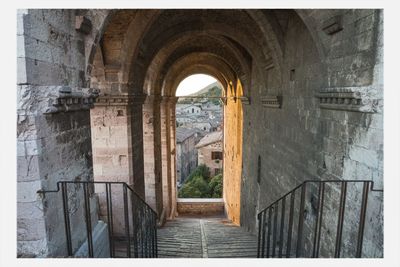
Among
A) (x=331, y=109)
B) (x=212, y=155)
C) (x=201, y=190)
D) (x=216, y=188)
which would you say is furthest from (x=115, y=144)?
(x=212, y=155)

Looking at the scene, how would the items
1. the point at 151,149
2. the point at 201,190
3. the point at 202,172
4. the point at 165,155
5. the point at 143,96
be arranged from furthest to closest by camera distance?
the point at 202,172 < the point at 201,190 < the point at 165,155 < the point at 151,149 < the point at 143,96

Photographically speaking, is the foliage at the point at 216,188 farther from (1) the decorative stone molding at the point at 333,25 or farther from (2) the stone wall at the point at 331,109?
(1) the decorative stone molding at the point at 333,25

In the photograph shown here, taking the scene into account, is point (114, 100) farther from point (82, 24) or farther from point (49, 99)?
point (49, 99)

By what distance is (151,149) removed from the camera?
1098 cm

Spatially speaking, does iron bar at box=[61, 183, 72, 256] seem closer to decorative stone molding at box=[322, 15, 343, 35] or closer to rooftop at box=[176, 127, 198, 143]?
decorative stone molding at box=[322, 15, 343, 35]

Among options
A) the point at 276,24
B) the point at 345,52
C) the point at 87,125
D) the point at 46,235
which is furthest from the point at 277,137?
the point at 46,235

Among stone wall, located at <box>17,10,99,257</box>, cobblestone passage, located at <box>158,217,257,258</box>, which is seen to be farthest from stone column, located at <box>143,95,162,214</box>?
stone wall, located at <box>17,10,99,257</box>

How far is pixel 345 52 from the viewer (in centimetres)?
394

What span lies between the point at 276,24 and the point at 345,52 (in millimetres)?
2898

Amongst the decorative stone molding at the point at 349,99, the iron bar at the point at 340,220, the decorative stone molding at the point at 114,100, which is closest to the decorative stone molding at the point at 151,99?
the decorative stone molding at the point at 114,100

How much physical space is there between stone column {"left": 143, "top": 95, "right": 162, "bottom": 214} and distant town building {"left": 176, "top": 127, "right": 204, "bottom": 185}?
1959 cm

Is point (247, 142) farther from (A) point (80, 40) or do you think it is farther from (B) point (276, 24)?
(A) point (80, 40)

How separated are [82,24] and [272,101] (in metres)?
4.85

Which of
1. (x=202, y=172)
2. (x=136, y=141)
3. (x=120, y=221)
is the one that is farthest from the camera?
(x=202, y=172)
